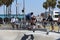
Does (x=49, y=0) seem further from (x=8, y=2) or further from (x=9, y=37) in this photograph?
(x=9, y=37)

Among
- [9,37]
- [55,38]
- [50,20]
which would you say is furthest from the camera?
[50,20]

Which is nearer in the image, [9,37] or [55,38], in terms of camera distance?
[55,38]

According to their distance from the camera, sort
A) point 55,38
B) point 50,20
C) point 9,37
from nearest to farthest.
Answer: point 55,38, point 9,37, point 50,20

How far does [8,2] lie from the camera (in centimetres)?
5331

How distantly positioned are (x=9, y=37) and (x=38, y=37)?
5.44 feet

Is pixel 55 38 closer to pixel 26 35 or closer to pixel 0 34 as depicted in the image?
pixel 26 35

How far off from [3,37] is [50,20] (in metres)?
6.80

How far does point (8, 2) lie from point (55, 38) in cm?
4256

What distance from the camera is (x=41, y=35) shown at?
11.8 metres

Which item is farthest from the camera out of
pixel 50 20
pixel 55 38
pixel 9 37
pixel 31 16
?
pixel 50 20

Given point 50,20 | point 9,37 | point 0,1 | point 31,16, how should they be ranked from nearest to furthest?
1. point 9,37
2. point 31,16
3. point 50,20
4. point 0,1

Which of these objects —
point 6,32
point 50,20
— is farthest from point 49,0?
point 6,32

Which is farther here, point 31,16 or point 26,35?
point 31,16

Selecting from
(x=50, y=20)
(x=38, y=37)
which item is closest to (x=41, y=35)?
(x=38, y=37)
